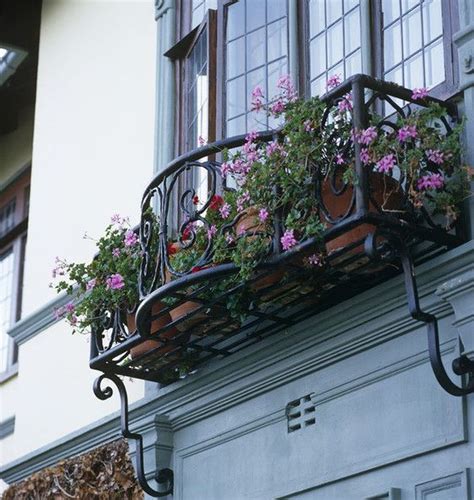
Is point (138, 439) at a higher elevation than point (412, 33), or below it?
below

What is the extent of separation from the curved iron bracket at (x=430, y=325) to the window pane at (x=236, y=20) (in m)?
2.86

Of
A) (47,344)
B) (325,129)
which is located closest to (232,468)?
(325,129)

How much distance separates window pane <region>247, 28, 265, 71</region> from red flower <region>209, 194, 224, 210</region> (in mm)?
1595

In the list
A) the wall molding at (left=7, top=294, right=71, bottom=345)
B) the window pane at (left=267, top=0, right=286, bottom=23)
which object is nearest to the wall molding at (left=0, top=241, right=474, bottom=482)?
the wall molding at (left=7, top=294, right=71, bottom=345)

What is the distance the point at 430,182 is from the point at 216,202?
4.65 feet

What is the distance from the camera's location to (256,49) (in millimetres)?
9133

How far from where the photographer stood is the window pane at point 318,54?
858cm

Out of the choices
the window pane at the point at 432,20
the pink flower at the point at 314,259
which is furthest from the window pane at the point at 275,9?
the pink flower at the point at 314,259

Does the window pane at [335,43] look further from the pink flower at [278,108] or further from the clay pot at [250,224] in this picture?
the clay pot at [250,224]

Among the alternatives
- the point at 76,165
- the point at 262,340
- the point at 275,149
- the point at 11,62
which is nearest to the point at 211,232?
the point at 275,149

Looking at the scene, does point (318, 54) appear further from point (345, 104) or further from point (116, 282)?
point (116, 282)

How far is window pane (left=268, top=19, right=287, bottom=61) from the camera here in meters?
8.89

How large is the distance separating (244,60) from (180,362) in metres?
2.09

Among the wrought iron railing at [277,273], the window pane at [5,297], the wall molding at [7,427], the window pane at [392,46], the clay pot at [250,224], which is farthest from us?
the window pane at [5,297]
